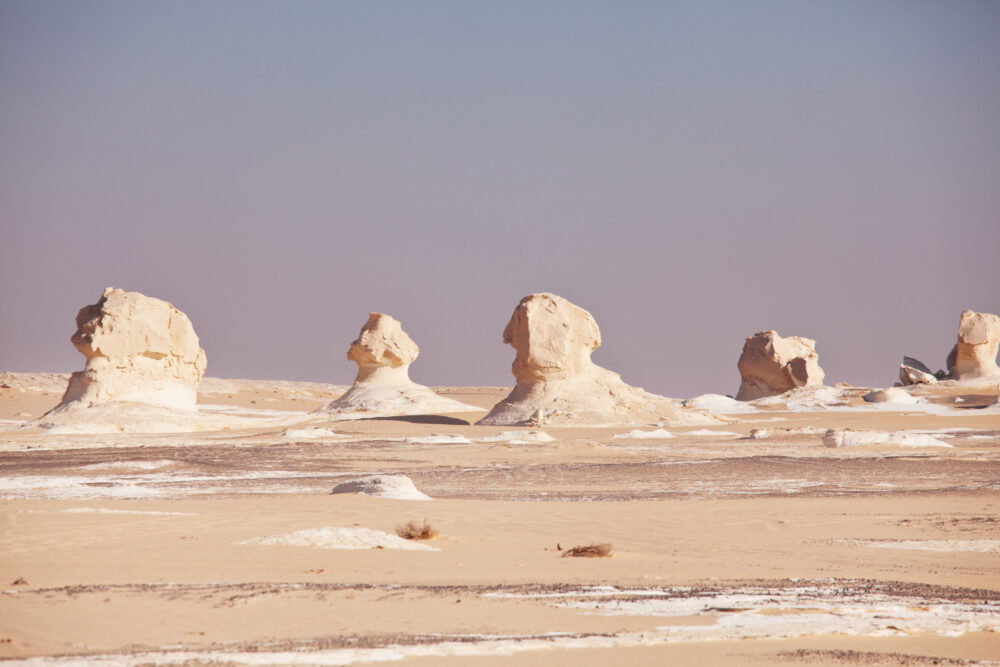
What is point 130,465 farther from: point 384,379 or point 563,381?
point 384,379

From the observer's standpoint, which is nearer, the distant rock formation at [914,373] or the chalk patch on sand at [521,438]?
the chalk patch on sand at [521,438]

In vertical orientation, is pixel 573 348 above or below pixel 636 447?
above

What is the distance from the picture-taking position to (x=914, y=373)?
50.8 metres

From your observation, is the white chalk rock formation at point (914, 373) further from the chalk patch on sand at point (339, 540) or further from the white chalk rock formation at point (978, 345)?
the chalk patch on sand at point (339, 540)

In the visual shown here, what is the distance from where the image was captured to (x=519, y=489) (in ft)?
50.4

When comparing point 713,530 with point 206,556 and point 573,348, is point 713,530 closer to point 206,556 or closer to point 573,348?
point 206,556

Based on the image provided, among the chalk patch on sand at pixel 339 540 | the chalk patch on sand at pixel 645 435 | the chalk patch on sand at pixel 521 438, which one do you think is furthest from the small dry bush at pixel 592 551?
the chalk patch on sand at pixel 645 435

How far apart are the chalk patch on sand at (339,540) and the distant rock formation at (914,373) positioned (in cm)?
4358

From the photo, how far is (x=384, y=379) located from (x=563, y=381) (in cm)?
1161

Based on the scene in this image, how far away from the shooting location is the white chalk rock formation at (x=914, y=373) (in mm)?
49062

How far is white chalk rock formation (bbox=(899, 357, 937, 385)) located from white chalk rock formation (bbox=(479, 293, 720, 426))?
1991cm

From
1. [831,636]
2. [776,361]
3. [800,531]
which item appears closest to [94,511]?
[800,531]

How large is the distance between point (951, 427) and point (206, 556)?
2553cm

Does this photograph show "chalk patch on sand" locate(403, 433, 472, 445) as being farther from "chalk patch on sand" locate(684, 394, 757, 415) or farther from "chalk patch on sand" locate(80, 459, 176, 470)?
"chalk patch on sand" locate(684, 394, 757, 415)
